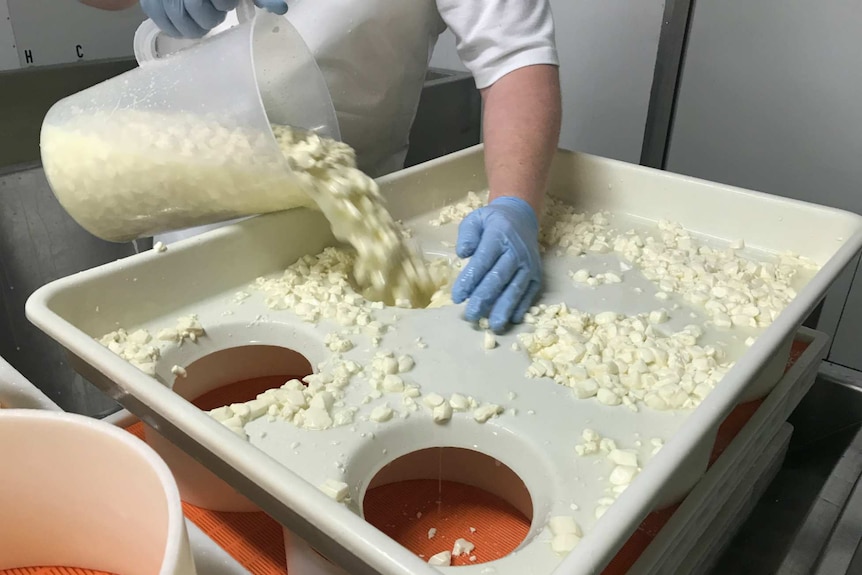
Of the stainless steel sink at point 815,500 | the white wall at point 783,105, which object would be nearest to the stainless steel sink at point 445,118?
the white wall at point 783,105

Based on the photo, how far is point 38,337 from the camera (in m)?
1.42

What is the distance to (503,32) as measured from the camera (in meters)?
0.99

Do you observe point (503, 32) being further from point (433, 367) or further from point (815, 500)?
point (815, 500)

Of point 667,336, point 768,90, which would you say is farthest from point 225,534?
point 768,90

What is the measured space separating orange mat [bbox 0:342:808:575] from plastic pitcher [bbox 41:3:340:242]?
0.76 feet

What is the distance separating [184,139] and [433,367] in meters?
0.33

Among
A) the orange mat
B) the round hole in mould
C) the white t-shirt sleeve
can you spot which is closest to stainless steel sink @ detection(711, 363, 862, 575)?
the orange mat

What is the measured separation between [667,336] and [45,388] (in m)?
1.30

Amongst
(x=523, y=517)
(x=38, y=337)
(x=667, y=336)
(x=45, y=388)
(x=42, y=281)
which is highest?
(x=667, y=336)

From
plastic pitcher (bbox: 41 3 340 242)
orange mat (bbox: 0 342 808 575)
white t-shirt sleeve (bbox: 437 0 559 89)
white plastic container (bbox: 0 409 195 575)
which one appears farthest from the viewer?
white t-shirt sleeve (bbox: 437 0 559 89)

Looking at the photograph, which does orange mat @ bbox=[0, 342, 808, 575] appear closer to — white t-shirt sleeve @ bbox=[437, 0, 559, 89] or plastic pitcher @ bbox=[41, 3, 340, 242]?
plastic pitcher @ bbox=[41, 3, 340, 242]

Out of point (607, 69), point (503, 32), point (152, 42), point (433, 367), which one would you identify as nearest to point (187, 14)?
point (152, 42)

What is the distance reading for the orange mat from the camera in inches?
22.1

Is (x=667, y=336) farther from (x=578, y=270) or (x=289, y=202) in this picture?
(x=289, y=202)
